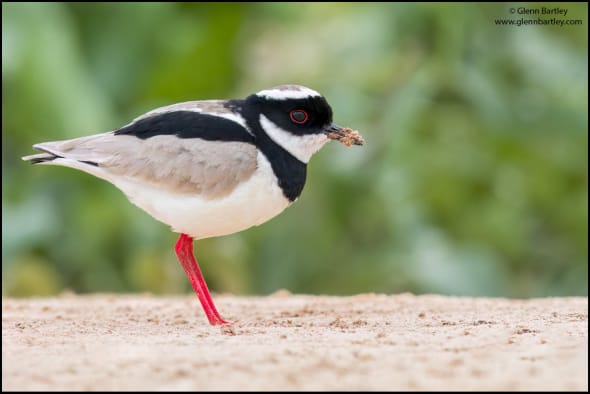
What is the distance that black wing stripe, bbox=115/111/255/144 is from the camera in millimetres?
5070

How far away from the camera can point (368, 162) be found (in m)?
9.67

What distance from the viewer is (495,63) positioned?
9781 mm

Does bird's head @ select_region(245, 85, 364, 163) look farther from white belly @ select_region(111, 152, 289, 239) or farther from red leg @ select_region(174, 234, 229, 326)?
red leg @ select_region(174, 234, 229, 326)

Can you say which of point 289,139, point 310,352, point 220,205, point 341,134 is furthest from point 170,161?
point 310,352

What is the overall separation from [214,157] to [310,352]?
5.43 feet

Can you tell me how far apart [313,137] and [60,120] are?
440 cm

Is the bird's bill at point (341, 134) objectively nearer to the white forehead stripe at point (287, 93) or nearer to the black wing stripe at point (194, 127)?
the white forehead stripe at point (287, 93)

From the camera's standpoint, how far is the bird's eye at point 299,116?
5270 millimetres

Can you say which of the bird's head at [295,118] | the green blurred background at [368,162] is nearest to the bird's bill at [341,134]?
the bird's head at [295,118]

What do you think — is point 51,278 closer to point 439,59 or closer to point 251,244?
point 251,244

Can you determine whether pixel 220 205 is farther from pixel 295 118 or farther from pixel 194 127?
pixel 295 118

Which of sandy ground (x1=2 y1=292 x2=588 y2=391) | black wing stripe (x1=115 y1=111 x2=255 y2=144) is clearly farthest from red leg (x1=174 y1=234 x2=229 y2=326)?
black wing stripe (x1=115 y1=111 x2=255 y2=144)

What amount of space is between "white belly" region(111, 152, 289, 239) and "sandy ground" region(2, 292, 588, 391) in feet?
1.66

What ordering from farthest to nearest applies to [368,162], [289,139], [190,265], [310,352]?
[368,162] → [190,265] → [289,139] → [310,352]
